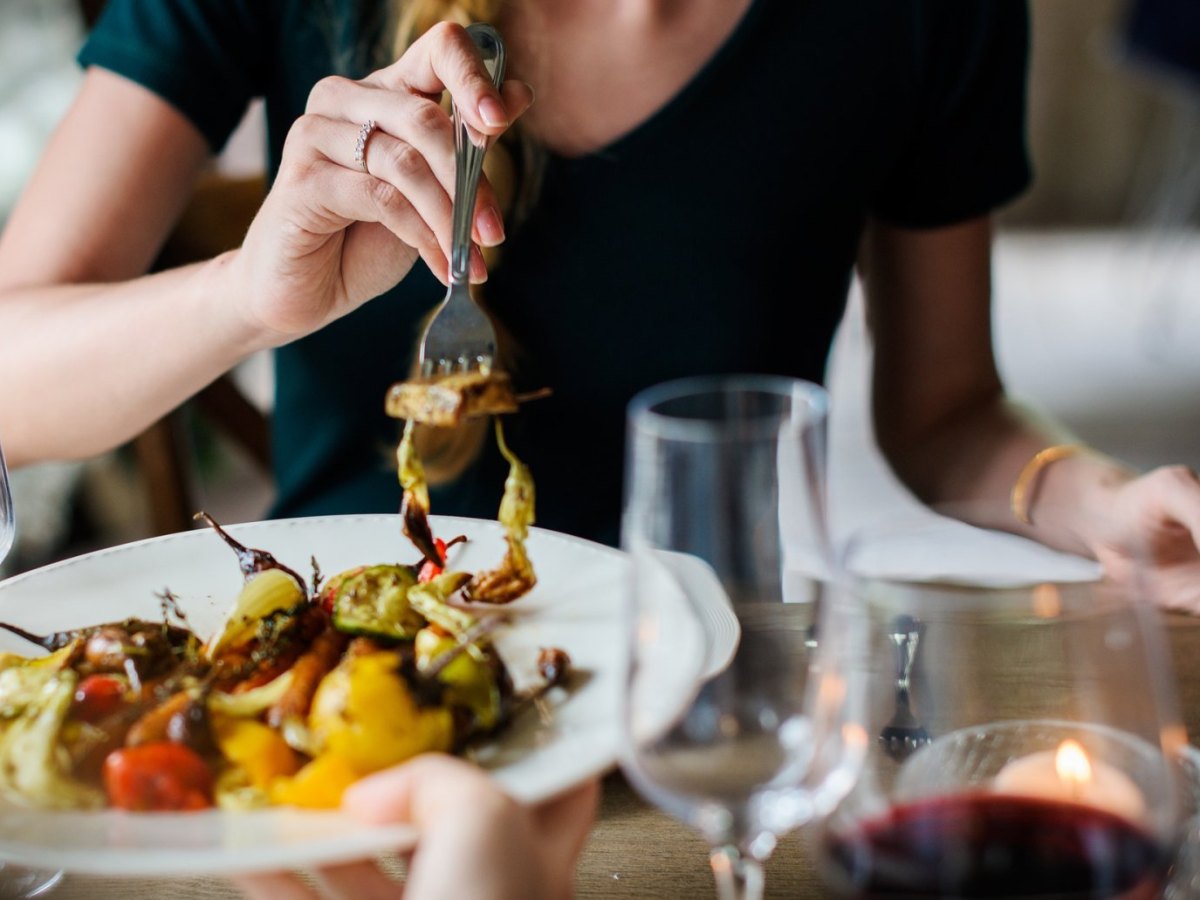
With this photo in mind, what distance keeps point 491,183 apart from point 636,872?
0.60 metres

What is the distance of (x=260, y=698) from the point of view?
0.54 metres

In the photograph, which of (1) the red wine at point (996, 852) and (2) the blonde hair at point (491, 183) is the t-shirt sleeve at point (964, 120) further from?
(1) the red wine at point (996, 852)

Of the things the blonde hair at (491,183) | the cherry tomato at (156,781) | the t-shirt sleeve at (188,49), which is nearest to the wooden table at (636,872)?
the cherry tomato at (156,781)

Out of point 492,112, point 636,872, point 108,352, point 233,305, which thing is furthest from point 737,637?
point 108,352

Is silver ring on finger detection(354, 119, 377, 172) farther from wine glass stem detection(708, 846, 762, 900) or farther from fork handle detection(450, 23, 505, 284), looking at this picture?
wine glass stem detection(708, 846, 762, 900)

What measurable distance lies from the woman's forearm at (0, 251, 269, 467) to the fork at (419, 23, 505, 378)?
0.66 feet

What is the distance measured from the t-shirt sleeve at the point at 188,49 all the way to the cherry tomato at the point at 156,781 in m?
0.69

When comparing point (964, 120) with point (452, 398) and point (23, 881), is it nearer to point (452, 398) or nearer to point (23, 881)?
point (452, 398)

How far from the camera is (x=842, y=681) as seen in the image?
1.36ft

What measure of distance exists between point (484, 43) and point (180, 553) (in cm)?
33

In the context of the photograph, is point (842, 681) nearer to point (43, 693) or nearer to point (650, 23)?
point (43, 693)

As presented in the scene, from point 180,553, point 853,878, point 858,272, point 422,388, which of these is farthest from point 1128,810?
point 858,272

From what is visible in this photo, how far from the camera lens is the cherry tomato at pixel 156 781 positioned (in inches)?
19.1

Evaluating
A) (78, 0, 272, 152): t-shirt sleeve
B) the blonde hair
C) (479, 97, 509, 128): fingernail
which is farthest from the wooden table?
(78, 0, 272, 152): t-shirt sleeve
